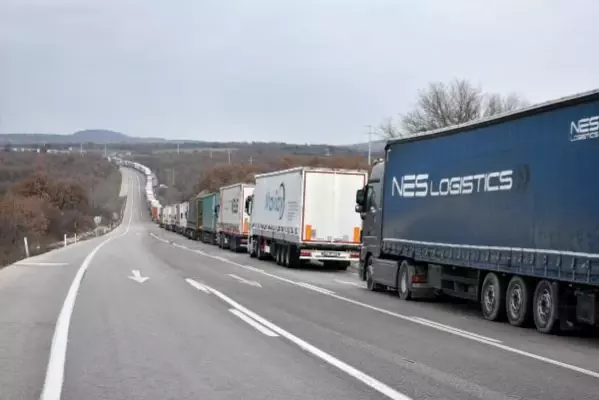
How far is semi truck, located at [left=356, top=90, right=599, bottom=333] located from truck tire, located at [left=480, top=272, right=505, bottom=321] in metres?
0.02

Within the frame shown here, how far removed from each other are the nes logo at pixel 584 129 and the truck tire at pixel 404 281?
7.28 meters

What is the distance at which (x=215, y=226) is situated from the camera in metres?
56.7

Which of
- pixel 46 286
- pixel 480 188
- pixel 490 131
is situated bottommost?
pixel 46 286

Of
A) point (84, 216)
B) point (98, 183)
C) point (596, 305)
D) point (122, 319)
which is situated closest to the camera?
point (596, 305)

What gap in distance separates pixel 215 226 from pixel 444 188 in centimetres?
4028

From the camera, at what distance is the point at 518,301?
47.0 ft

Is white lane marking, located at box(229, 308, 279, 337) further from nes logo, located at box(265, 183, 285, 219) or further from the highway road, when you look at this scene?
nes logo, located at box(265, 183, 285, 219)

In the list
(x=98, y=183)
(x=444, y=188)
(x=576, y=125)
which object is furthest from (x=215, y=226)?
(x=98, y=183)

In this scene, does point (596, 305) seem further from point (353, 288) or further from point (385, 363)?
point (353, 288)

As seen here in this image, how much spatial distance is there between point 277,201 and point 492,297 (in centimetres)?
1958

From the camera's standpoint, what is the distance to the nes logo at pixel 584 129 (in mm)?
12008

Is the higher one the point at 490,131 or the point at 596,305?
the point at 490,131

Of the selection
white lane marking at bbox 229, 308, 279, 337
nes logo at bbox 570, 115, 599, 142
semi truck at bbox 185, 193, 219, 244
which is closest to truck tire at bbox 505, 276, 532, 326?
nes logo at bbox 570, 115, 599, 142

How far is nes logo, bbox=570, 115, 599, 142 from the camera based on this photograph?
473 inches
